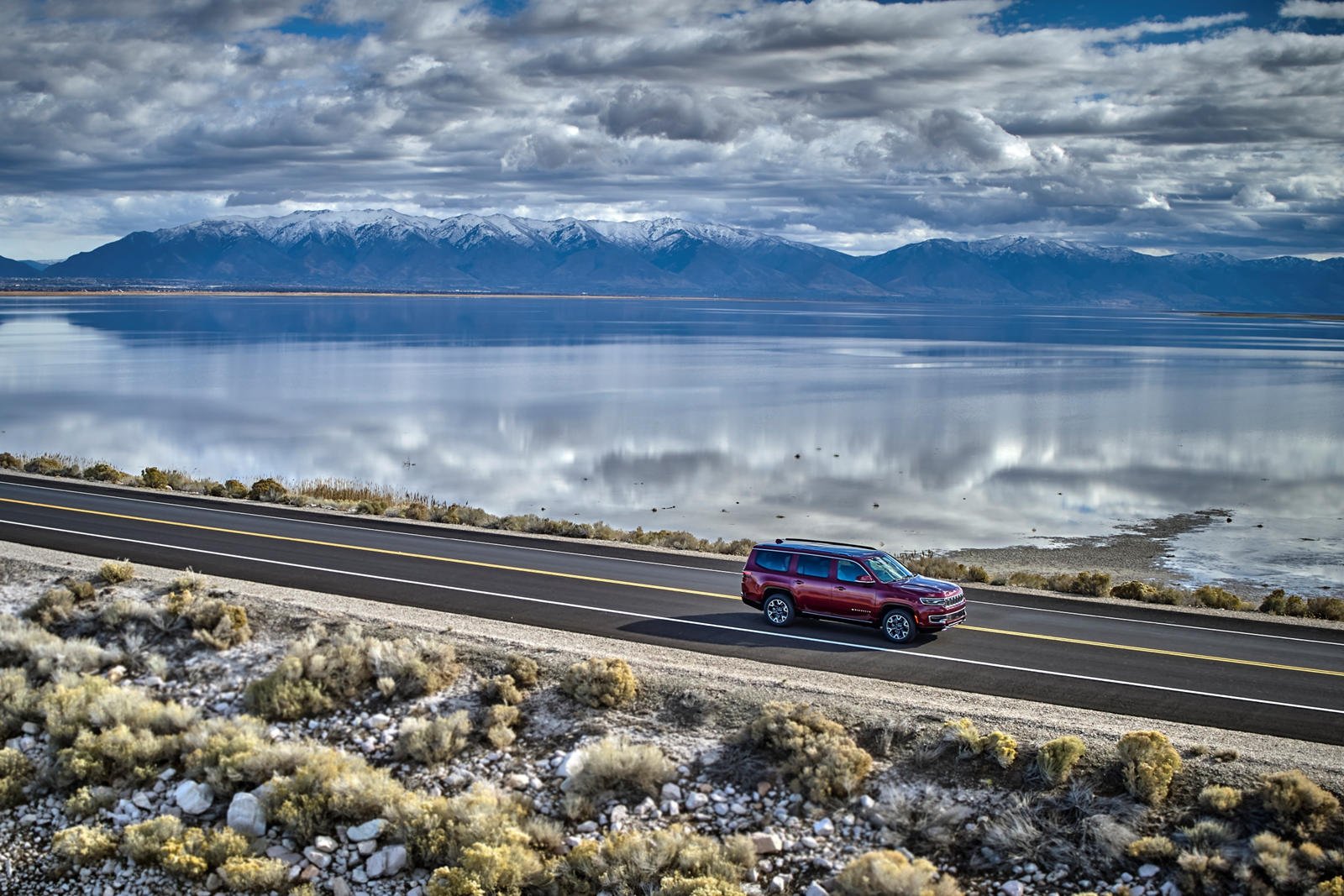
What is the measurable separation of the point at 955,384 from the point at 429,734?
86.7 metres

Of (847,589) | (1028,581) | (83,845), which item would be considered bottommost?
(83,845)

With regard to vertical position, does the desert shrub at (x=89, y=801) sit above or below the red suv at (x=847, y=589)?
below

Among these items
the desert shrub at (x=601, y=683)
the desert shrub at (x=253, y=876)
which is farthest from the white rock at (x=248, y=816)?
the desert shrub at (x=601, y=683)

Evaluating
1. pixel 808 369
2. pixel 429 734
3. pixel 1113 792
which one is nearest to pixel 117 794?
pixel 429 734

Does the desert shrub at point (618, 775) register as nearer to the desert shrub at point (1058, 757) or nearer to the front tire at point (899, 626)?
the desert shrub at point (1058, 757)

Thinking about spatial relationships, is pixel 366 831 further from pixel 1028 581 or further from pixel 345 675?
pixel 1028 581

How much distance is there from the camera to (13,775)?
15.8 meters

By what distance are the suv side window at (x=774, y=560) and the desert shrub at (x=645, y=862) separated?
792 centimetres

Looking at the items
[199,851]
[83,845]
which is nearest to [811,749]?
[199,851]

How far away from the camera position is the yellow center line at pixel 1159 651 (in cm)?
1852

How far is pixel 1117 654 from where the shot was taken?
1925 cm

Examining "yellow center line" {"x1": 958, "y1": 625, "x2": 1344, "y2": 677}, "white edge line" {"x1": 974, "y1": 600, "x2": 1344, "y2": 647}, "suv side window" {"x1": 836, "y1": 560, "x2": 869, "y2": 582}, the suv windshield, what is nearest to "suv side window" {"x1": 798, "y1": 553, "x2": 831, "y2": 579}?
"suv side window" {"x1": 836, "y1": 560, "x2": 869, "y2": 582}

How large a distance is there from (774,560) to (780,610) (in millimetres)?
953

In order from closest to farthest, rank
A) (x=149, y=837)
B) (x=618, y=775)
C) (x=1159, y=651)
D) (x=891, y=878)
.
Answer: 1. (x=891, y=878)
2. (x=149, y=837)
3. (x=618, y=775)
4. (x=1159, y=651)
